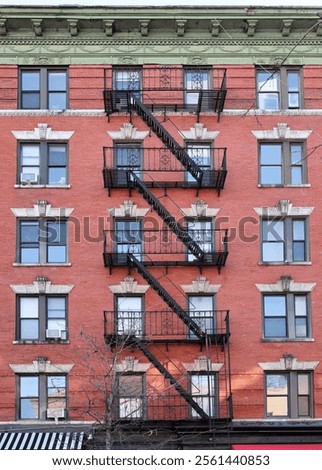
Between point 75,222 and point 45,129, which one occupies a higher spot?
point 45,129

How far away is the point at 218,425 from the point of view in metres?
35.4

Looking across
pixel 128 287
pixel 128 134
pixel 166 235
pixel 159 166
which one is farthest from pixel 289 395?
pixel 128 134

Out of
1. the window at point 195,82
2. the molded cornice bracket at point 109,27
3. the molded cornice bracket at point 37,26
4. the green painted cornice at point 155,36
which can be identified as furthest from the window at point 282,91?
the molded cornice bracket at point 37,26

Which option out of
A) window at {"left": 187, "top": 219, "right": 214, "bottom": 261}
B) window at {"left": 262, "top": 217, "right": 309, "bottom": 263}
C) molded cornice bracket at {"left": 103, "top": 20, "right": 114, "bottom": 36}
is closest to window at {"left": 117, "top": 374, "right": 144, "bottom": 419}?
window at {"left": 187, "top": 219, "right": 214, "bottom": 261}

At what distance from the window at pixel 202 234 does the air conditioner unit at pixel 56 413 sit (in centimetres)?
721

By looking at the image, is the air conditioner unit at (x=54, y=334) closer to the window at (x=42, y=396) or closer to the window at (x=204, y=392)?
the window at (x=42, y=396)

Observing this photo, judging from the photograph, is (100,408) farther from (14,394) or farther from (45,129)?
(45,129)

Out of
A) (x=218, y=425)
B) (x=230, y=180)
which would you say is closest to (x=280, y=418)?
(x=218, y=425)

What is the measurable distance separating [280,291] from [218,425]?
5589 millimetres

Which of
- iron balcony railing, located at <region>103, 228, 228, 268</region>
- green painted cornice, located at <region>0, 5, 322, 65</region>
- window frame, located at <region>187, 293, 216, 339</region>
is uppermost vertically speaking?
green painted cornice, located at <region>0, 5, 322, 65</region>

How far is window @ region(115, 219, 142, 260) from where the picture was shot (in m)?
37.9

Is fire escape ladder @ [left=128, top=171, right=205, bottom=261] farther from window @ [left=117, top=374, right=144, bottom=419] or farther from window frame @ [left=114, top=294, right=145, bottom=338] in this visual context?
window @ [left=117, top=374, right=144, bottom=419]

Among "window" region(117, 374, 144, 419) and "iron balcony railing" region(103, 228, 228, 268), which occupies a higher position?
"iron balcony railing" region(103, 228, 228, 268)

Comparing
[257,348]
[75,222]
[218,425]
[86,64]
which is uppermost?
[86,64]
